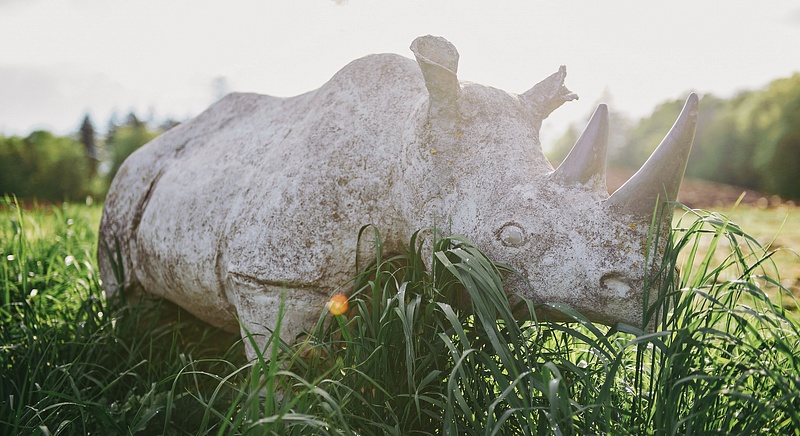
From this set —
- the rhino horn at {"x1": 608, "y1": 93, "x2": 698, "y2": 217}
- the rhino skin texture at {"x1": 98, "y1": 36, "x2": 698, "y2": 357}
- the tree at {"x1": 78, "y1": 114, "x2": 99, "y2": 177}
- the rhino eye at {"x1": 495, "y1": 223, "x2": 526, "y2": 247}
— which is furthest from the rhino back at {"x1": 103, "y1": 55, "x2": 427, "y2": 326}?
the tree at {"x1": 78, "y1": 114, "x2": 99, "y2": 177}

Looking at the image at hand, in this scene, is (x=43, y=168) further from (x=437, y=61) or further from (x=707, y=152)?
(x=707, y=152)

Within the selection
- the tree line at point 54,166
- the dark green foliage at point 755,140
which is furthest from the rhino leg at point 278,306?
the dark green foliage at point 755,140

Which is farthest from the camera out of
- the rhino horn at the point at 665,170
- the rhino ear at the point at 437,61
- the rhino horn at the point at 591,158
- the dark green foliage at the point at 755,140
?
the dark green foliage at the point at 755,140

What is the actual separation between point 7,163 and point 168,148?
39.4ft

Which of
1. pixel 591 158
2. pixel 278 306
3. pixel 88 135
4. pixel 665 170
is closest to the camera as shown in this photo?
pixel 665 170

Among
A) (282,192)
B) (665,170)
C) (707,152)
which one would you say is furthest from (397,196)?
(707,152)

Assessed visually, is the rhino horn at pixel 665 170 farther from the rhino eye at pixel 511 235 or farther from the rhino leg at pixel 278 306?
the rhino leg at pixel 278 306

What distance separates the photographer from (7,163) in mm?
12688

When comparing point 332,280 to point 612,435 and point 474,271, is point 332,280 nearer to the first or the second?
point 474,271

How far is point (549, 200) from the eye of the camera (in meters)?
1.89

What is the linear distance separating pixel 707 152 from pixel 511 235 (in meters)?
21.7

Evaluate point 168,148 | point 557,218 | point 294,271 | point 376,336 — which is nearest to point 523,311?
point 557,218

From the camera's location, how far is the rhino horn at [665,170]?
1.72 meters

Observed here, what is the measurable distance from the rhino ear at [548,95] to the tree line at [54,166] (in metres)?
12.1
